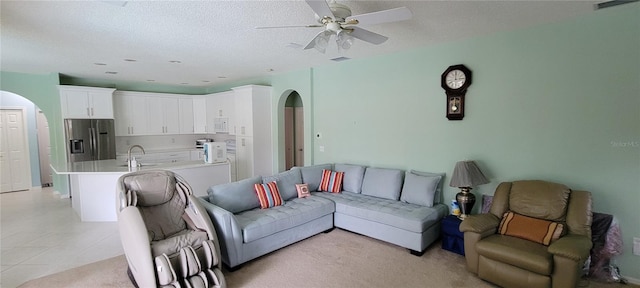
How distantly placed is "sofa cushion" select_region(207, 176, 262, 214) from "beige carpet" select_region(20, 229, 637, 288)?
0.69 m

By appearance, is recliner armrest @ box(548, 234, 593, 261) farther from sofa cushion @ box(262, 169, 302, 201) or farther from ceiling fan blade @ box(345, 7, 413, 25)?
sofa cushion @ box(262, 169, 302, 201)

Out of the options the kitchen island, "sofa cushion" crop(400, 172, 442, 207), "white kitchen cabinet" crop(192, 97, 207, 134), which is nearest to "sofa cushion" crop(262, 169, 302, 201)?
"sofa cushion" crop(400, 172, 442, 207)

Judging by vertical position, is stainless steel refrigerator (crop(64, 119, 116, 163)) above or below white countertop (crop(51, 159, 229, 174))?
above

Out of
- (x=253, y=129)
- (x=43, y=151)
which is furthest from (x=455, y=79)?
(x=43, y=151)

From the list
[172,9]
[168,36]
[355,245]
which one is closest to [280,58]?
[168,36]

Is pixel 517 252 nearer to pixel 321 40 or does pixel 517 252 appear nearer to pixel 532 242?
pixel 532 242

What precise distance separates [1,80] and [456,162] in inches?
319

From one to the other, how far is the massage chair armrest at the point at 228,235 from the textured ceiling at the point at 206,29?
198 centimetres

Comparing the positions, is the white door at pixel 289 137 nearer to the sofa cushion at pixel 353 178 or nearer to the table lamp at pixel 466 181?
the sofa cushion at pixel 353 178

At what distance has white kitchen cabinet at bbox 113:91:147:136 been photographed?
6990mm

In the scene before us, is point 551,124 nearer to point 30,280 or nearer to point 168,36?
point 168,36

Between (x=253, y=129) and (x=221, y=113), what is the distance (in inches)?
65.0

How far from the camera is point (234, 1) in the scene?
8.14 feet

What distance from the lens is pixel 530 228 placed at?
2.94m
